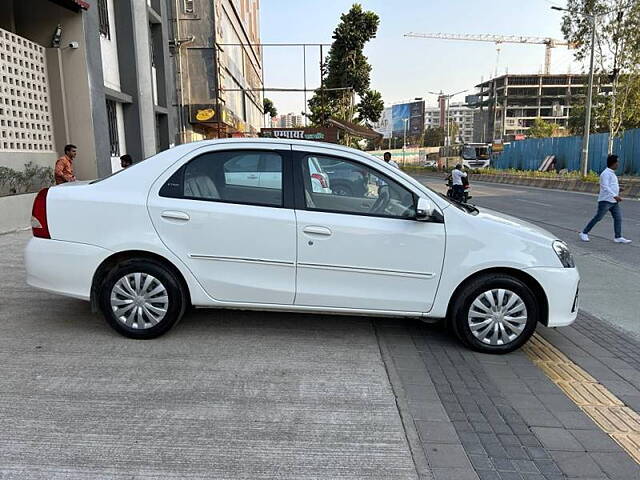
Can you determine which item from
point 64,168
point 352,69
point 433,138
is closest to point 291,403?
point 64,168

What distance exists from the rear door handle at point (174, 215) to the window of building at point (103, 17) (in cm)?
1332

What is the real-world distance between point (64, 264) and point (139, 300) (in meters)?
0.70

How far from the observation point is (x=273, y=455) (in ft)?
9.12

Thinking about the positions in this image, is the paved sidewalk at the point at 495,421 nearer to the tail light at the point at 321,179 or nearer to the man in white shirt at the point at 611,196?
the tail light at the point at 321,179

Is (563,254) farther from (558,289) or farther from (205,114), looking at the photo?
(205,114)

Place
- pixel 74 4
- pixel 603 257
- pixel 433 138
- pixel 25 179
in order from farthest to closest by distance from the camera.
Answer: pixel 433 138 → pixel 74 4 → pixel 25 179 → pixel 603 257

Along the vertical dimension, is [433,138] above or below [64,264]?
above

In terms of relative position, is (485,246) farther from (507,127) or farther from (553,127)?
(507,127)

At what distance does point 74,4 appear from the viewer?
11719mm

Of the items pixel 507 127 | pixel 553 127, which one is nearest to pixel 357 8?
pixel 553 127

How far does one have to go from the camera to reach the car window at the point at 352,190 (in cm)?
420

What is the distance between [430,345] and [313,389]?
4.51 feet

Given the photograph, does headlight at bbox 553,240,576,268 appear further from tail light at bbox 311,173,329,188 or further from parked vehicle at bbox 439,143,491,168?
parked vehicle at bbox 439,143,491,168

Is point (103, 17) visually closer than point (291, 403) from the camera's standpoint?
No
